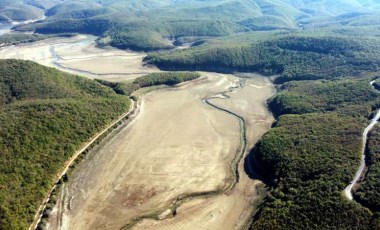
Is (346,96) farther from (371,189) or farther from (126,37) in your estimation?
(126,37)

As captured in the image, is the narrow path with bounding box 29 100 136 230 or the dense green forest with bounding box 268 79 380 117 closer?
the narrow path with bounding box 29 100 136 230

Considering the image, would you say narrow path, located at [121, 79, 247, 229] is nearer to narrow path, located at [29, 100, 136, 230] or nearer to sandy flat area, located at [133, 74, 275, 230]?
sandy flat area, located at [133, 74, 275, 230]

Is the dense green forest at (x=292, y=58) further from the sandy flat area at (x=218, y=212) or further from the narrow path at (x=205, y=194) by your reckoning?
the sandy flat area at (x=218, y=212)

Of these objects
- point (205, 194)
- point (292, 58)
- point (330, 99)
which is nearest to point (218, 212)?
point (205, 194)

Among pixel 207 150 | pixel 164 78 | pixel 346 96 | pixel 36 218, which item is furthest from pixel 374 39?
pixel 36 218

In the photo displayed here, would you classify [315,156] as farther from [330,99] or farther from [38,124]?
[38,124]

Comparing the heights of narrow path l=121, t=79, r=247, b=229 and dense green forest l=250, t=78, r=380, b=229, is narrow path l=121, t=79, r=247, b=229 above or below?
below

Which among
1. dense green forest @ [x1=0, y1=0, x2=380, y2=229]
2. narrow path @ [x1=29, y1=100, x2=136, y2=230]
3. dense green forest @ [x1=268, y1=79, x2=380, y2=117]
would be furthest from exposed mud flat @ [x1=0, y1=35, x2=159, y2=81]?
dense green forest @ [x1=268, y1=79, x2=380, y2=117]

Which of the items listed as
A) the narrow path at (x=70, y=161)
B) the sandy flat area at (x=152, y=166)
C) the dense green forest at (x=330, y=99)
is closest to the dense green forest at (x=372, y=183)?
the dense green forest at (x=330, y=99)
